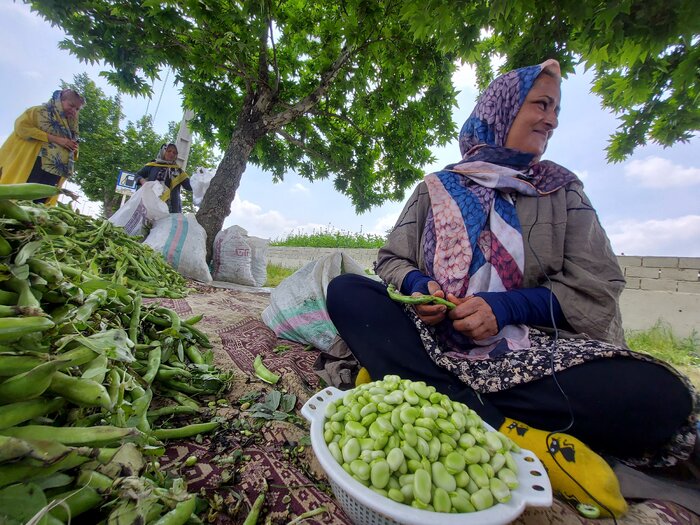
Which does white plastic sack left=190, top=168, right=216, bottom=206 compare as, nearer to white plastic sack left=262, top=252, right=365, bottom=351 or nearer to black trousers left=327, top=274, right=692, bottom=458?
white plastic sack left=262, top=252, right=365, bottom=351

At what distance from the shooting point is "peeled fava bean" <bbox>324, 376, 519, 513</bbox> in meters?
0.57

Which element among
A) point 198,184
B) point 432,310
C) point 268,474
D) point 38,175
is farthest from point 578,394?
point 198,184

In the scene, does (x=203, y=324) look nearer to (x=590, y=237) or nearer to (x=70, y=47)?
(x=590, y=237)

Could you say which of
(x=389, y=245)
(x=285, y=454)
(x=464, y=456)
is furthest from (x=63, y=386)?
(x=389, y=245)

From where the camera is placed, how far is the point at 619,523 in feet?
2.42

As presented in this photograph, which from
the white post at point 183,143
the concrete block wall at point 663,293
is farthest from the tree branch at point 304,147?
the concrete block wall at point 663,293

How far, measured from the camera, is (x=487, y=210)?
4.35 ft

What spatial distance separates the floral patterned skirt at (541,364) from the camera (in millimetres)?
862

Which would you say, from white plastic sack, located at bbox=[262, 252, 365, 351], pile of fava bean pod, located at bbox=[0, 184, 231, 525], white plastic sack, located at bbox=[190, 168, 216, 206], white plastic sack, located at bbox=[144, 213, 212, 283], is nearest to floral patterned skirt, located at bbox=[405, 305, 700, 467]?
white plastic sack, located at bbox=[262, 252, 365, 351]

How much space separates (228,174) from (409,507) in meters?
4.72

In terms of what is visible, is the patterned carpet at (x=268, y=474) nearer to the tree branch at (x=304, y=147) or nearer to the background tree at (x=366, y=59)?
the background tree at (x=366, y=59)

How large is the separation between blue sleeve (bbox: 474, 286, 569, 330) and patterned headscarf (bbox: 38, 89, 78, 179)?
5.21 metres

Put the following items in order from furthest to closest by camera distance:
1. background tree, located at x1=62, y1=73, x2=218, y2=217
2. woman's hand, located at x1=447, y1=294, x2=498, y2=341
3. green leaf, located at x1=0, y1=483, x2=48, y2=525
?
1. background tree, located at x1=62, y1=73, x2=218, y2=217
2. woman's hand, located at x1=447, y1=294, x2=498, y2=341
3. green leaf, located at x1=0, y1=483, x2=48, y2=525

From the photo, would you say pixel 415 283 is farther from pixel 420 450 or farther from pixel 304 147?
pixel 304 147
